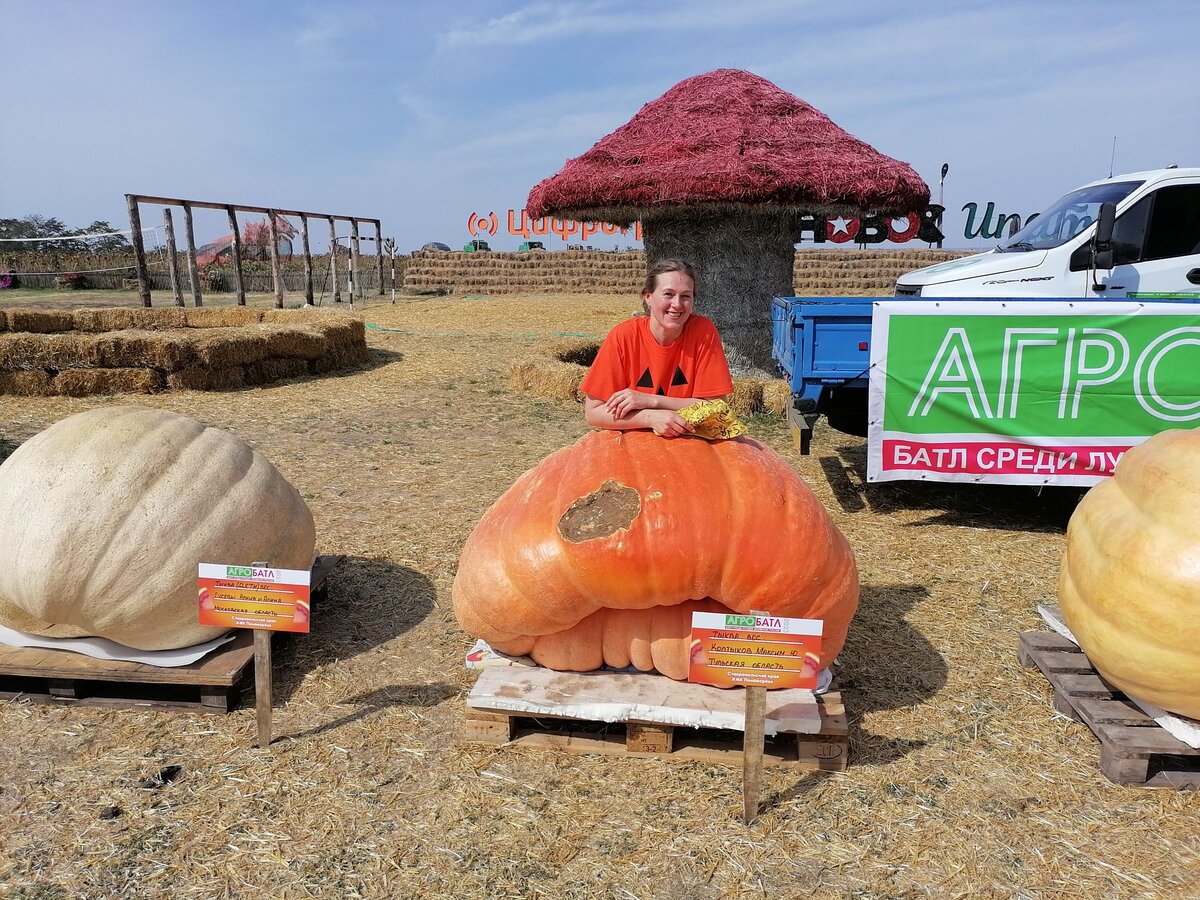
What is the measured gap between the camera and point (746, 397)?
354 inches

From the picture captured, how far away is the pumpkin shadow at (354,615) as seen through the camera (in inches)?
141

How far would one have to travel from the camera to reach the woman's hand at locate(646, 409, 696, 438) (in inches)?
122

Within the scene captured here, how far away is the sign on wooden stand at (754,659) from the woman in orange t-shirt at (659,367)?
86cm

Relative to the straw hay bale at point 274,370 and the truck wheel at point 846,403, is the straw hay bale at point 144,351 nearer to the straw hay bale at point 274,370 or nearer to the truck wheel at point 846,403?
the straw hay bale at point 274,370

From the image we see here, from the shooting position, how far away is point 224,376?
10469mm

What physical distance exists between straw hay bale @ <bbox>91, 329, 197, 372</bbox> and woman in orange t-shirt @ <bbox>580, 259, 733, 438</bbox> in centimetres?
863

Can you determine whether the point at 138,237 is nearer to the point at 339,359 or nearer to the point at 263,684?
the point at 339,359

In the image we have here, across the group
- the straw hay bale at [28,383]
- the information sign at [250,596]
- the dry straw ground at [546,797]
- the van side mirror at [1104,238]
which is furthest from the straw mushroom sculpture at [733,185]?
the information sign at [250,596]

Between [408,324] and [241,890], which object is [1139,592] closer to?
[241,890]

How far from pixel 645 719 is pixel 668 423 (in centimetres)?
109

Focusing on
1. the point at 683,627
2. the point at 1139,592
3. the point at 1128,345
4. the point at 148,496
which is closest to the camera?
the point at 1139,592

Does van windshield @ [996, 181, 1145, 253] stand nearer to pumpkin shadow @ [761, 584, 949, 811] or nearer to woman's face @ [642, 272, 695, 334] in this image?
pumpkin shadow @ [761, 584, 949, 811]

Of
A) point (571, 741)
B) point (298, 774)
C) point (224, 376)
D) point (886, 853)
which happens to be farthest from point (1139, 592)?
point (224, 376)

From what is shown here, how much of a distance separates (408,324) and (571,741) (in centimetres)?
1652
